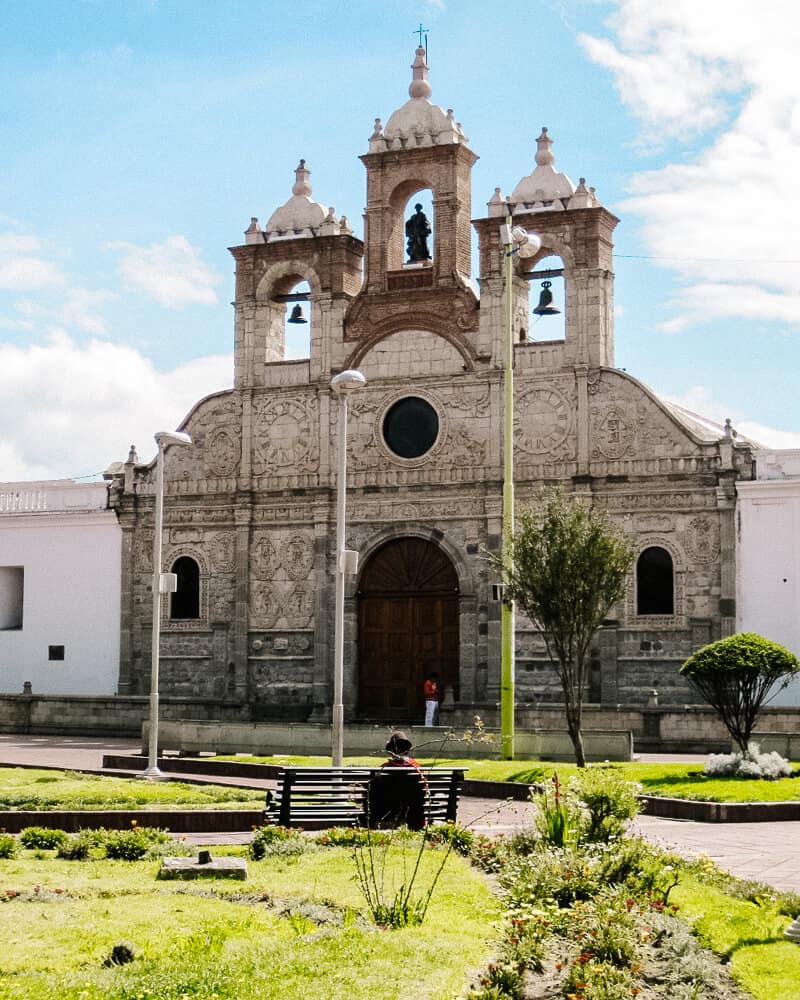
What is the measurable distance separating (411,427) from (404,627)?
5481 millimetres

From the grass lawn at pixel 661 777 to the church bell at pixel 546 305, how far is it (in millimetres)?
14776

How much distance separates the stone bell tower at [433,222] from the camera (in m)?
40.4

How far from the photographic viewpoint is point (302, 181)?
145 feet

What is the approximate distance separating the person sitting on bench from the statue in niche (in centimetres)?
2624

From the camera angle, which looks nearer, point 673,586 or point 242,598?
point 673,586

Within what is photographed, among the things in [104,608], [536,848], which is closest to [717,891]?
[536,848]

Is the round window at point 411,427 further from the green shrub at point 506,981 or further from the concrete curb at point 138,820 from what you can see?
the green shrub at point 506,981

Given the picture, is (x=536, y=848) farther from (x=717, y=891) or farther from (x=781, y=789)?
(x=781, y=789)

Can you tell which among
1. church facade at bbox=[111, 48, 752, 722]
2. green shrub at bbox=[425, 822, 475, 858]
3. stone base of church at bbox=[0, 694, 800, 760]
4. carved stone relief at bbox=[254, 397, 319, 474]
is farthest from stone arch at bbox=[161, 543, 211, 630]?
green shrub at bbox=[425, 822, 475, 858]

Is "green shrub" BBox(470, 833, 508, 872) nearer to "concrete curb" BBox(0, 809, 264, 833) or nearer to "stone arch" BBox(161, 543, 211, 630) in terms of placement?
"concrete curb" BBox(0, 809, 264, 833)

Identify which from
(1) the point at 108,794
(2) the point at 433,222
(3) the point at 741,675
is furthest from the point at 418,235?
(1) the point at 108,794

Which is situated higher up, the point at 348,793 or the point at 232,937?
the point at 348,793

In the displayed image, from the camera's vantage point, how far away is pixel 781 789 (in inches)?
866

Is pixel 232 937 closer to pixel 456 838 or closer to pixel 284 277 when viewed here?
pixel 456 838
